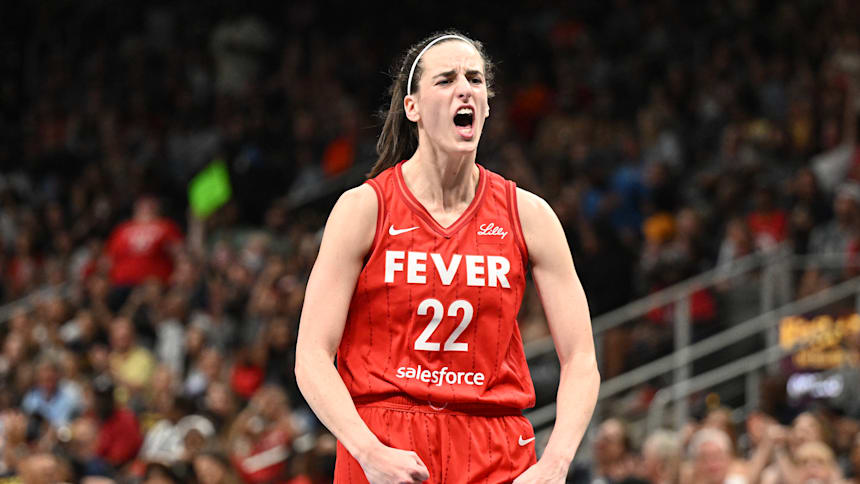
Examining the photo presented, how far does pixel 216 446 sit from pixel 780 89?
20.4ft

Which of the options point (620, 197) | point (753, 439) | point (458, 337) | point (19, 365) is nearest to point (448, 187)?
point (458, 337)

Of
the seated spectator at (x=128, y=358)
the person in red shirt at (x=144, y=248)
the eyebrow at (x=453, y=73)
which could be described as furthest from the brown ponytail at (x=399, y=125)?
the person in red shirt at (x=144, y=248)

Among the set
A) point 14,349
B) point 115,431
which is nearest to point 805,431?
point 115,431

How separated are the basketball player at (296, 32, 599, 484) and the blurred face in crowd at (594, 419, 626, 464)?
4715 mm

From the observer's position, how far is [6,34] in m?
18.7

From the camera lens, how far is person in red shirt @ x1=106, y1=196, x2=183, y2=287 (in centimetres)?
1344

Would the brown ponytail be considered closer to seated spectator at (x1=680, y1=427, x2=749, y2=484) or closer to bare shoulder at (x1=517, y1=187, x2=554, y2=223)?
bare shoulder at (x1=517, y1=187, x2=554, y2=223)

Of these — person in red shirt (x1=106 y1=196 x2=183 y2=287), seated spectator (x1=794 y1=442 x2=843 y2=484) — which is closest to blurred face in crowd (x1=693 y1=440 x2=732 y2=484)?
seated spectator (x1=794 y1=442 x2=843 y2=484)

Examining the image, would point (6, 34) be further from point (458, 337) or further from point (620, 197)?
point (458, 337)

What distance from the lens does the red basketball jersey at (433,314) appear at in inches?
152

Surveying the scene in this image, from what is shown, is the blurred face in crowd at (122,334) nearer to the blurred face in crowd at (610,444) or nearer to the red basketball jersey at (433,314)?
the blurred face in crowd at (610,444)

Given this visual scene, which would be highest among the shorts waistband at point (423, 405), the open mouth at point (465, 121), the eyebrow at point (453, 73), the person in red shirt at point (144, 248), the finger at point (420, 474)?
the person in red shirt at point (144, 248)

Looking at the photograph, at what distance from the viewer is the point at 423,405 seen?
12.7 feet

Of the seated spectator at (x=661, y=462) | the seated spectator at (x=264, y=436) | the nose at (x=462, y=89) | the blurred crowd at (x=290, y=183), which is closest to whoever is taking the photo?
the nose at (x=462, y=89)
